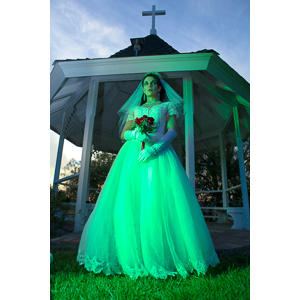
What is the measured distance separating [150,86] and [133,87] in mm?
2614

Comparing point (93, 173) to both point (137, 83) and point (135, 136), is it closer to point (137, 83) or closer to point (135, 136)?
point (137, 83)

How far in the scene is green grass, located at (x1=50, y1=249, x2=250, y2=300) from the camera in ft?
3.56

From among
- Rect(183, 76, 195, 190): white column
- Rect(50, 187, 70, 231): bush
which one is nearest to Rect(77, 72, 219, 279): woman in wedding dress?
Rect(50, 187, 70, 231): bush

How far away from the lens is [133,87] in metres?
4.39

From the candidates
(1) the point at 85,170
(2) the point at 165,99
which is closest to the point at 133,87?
(1) the point at 85,170

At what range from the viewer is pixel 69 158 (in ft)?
11.0

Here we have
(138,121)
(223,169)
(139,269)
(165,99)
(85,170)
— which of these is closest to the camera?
(139,269)

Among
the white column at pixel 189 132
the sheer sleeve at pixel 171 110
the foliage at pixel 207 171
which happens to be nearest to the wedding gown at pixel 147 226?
the sheer sleeve at pixel 171 110

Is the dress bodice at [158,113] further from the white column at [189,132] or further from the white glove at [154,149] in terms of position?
the white column at [189,132]

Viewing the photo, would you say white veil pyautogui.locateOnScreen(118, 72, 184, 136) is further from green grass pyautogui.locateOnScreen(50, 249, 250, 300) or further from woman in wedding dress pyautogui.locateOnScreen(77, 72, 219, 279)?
green grass pyautogui.locateOnScreen(50, 249, 250, 300)
